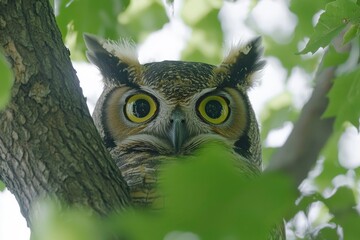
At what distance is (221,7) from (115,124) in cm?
158

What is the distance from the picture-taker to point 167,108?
3.60m

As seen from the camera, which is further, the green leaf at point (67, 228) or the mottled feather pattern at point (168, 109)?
the mottled feather pattern at point (168, 109)

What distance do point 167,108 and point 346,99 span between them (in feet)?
3.21

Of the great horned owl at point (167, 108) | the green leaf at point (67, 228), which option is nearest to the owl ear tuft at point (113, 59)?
the great horned owl at point (167, 108)

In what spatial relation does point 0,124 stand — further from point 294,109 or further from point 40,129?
point 294,109

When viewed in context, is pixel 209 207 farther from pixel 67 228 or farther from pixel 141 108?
pixel 141 108

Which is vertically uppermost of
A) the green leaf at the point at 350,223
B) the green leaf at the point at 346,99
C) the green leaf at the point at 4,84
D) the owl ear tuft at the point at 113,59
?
the owl ear tuft at the point at 113,59

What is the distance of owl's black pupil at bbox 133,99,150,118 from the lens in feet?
11.8

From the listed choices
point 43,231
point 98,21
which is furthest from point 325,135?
point 43,231

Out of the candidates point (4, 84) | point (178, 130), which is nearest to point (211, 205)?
point (4, 84)

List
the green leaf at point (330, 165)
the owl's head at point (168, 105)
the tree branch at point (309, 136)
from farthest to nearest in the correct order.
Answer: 1. the green leaf at point (330, 165)
2. the tree branch at point (309, 136)
3. the owl's head at point (168, 105)

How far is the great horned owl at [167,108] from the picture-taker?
3.46 metres

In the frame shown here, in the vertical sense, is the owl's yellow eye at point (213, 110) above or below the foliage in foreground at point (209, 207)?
above

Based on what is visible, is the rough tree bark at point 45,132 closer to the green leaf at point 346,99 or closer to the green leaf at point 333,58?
the green leaf at point 346,99
